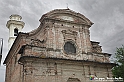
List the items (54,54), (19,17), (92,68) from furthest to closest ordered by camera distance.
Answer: (19,17), (92,68), (54,54)

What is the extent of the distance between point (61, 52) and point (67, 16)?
4.03 metres

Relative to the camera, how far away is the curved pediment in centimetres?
1708

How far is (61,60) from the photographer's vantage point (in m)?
15.1

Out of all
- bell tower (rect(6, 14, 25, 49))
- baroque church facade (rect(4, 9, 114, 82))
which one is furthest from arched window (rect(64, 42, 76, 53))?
bell tower (rect(6, 14, 25, 49))

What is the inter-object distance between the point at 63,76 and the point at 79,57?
2.66m

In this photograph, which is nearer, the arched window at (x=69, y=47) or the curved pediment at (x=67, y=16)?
the arched window at (x=69, y=47)

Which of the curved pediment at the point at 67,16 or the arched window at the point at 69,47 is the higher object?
the curved pediment at the point at 67,16

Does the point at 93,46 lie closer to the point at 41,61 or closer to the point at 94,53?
the point at 94,53

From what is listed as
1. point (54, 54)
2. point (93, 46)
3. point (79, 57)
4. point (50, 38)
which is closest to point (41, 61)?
point (54, 54)

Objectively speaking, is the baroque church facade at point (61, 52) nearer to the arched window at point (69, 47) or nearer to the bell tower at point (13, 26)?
the arched window at point (69, 47)

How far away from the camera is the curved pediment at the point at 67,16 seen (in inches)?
672

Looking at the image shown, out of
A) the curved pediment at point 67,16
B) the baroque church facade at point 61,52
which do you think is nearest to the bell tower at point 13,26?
the baroque church facade at point 61,52

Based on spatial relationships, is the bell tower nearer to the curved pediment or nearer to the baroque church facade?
the baroque church facade

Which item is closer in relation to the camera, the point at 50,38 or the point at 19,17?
the point at 50,38
